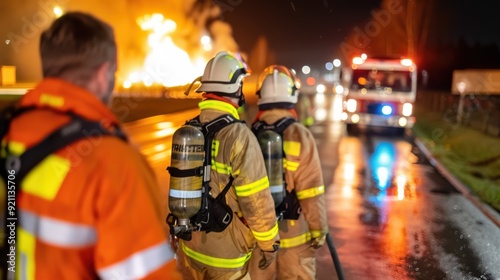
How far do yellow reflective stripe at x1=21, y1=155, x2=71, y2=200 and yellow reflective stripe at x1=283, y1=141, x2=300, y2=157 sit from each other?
2.07 metres

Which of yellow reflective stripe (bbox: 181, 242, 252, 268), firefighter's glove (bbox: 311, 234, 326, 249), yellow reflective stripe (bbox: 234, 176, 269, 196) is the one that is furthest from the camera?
firefighter's glove (bbox: 311, 234, 326, 249)

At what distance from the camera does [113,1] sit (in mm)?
37625

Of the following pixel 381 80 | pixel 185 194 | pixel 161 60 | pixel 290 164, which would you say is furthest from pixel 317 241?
pixel 161 60

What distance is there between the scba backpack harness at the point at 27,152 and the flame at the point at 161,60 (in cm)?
3862

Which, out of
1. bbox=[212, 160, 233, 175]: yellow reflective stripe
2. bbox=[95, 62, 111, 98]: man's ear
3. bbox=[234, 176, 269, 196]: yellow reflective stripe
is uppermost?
bbox=[95, 62, 111, 98]: man's ear

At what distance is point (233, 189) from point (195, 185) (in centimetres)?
23

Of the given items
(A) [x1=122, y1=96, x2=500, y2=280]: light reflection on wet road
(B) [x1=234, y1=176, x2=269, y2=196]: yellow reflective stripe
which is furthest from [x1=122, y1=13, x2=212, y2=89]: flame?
(B) [x1=234, y1=176, x2=269, y2=196]: yellow reflective stripe

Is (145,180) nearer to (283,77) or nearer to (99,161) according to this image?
(99,161)

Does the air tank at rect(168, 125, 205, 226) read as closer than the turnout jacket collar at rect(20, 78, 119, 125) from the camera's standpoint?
No

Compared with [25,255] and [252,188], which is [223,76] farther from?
[25,255]

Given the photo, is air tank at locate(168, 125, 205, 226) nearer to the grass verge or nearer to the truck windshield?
the grass verge

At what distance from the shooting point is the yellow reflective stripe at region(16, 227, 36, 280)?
1.36 m

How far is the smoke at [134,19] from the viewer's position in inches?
987

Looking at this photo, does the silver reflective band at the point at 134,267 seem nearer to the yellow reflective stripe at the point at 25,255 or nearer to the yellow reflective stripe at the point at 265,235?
the yellow reflective stripe at the point at 25,255
